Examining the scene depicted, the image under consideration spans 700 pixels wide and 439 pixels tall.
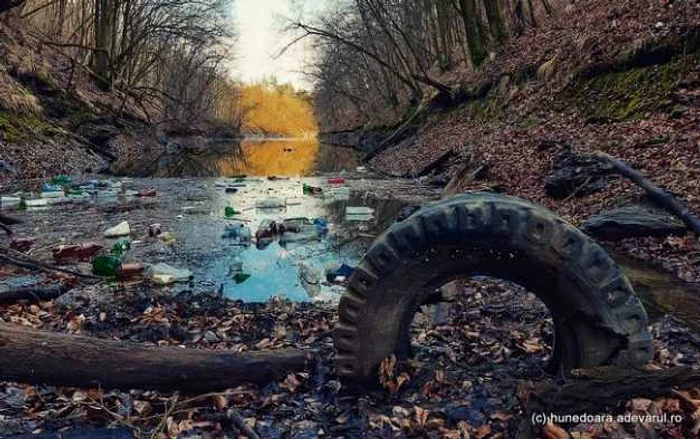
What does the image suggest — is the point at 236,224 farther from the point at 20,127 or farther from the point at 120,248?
the point at 20,127

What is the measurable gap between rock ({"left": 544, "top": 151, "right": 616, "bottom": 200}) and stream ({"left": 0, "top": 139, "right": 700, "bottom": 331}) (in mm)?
2163

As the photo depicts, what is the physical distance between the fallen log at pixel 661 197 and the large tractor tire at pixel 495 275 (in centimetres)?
297

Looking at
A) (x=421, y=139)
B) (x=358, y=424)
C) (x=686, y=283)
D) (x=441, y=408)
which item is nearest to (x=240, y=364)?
(x=358, y=424)

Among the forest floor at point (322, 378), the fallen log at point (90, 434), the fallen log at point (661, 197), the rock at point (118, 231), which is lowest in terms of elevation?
the fallen log at point (90, 434)

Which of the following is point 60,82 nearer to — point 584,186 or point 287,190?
point 287,190

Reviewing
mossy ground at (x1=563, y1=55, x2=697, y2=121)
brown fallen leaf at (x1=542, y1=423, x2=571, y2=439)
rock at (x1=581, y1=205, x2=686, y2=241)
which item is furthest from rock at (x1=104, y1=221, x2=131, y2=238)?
mossy ground at (x1=563, y1=55, x2=697, y2=121)

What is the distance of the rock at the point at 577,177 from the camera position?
22.7ft

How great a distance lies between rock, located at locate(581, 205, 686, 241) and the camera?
203 inches

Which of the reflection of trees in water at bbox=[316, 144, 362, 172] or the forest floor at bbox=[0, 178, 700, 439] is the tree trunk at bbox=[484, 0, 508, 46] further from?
the forest floor at bbox=[0, 178, 700, 439]

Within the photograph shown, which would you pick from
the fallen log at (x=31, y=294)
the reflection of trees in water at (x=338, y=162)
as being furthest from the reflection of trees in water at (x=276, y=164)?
the fallen log at (x=31, y=294)

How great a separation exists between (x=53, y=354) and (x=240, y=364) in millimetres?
920

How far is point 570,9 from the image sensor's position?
17.5 m

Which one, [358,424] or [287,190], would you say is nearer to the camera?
[358,424]

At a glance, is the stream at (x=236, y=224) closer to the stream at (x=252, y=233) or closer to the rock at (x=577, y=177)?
the stream at (x=252, y=233)
